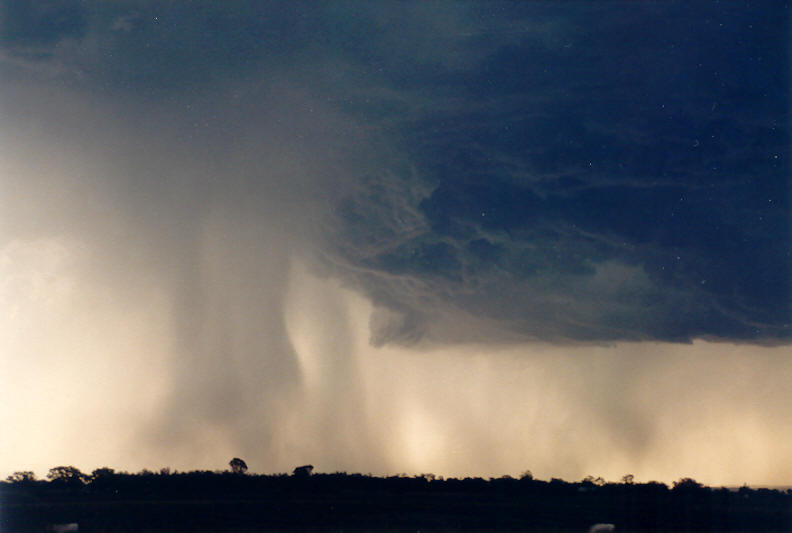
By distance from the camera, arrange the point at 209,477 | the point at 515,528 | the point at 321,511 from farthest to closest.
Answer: the point at 209,477 → the point at 321,511 → the point at 515,528

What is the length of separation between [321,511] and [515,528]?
26.2 meters

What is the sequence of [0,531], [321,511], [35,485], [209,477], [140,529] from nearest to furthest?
[0,531], [140,529], [321,511], [35,485], [209,477]

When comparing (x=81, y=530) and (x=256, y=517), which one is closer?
(x=81, y=530)

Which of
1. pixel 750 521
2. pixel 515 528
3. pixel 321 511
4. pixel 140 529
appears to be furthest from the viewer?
pixel 321 511

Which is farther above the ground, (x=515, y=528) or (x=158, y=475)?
(x=158, y=475)

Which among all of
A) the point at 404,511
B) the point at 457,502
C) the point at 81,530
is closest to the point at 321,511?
the point at 404,511

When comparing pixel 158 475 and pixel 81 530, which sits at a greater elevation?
pixel 158 475

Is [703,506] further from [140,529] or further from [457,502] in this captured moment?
[140,529]

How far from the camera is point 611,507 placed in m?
112

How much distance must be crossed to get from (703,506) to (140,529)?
239 ft

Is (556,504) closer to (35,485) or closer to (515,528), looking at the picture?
(515,528)

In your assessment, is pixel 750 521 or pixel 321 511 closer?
pixel 750 521

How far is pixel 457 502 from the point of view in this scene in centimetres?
11788

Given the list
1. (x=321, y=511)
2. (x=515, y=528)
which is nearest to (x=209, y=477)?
(x=321, y=511)
